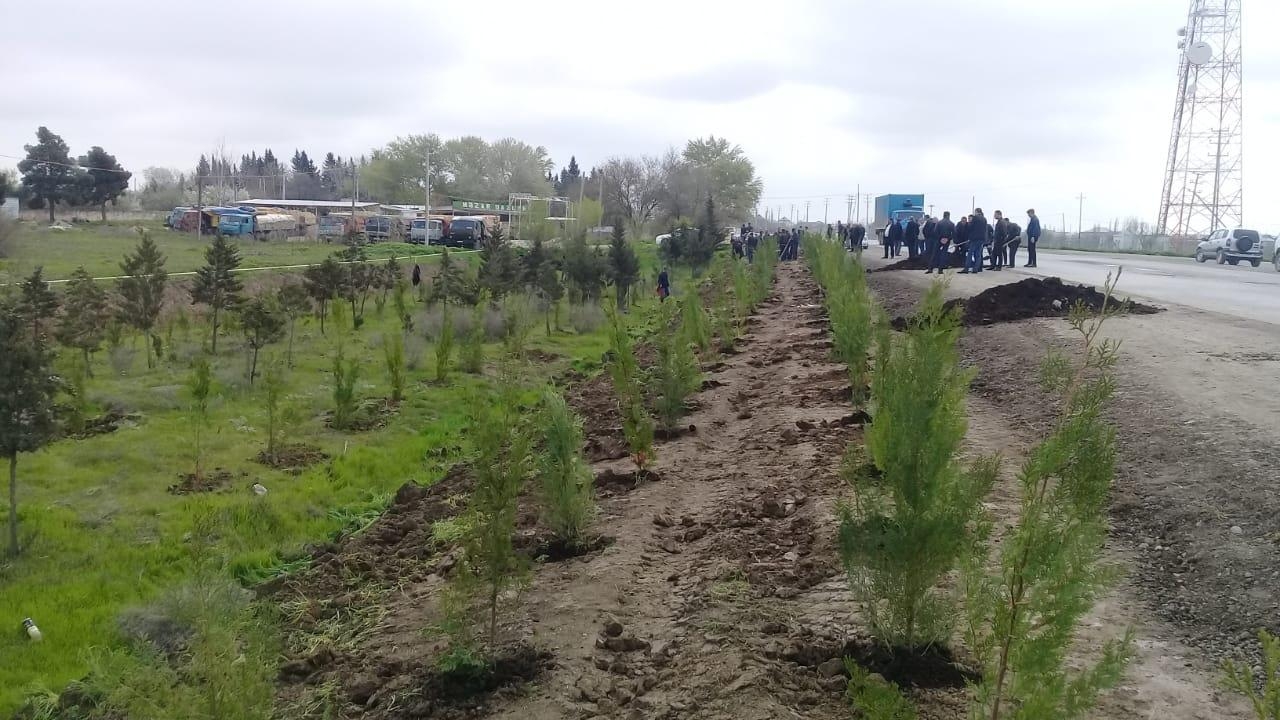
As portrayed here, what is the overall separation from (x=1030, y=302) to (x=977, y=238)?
7.87 meters

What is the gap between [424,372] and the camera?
1451 cm

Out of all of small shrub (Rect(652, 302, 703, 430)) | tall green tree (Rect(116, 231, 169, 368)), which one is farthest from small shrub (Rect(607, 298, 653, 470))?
tall green tree (Rect(116, 231, 169, 368))

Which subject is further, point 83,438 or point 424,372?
point 424,372

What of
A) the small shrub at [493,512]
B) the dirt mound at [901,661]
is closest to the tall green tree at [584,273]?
the small shrub at [493,512]

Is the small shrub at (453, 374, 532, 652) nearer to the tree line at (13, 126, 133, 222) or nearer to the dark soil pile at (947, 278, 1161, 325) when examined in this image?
the dark soil pile at (947, 278, 1161, 325)

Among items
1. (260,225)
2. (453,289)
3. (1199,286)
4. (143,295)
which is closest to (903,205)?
(1199,286)

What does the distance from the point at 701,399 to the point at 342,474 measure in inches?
163

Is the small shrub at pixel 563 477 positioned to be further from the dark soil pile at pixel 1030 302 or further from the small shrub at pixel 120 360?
the small shrub at pixel 120 360

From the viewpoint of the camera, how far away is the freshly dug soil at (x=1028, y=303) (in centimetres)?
1356

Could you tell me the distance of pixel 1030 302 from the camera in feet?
47.1

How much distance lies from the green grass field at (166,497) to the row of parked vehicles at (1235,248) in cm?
2812

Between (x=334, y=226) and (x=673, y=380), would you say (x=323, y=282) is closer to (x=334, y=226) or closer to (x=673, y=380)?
(x=673, y=380)

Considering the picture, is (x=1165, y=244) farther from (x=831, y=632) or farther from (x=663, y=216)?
(x=831, y=632)

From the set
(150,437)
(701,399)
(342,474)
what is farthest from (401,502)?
(701,399)
